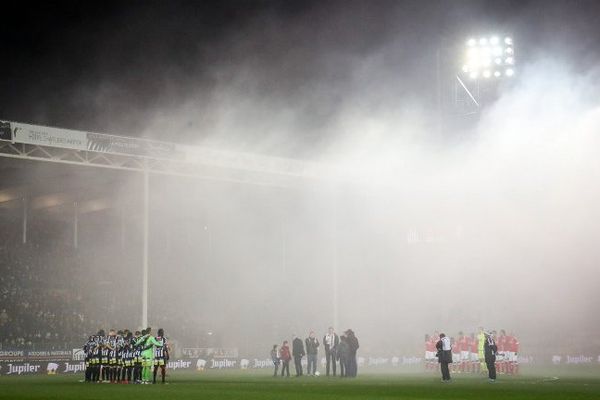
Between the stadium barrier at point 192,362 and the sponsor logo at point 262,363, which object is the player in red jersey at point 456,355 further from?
the sponsor logo at point 262,363

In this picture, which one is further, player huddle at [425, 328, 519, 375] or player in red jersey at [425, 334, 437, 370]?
player in red jersey at [425, 334, 437, 370]

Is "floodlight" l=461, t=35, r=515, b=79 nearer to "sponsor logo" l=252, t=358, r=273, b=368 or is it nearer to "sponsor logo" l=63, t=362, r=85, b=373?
"sponsor logo" l=252, t=358, r=273, b=368

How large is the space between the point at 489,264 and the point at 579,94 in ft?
57.9

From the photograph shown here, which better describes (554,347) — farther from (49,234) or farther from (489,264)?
(49,234)

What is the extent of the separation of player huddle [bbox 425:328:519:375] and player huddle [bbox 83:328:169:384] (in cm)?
1236

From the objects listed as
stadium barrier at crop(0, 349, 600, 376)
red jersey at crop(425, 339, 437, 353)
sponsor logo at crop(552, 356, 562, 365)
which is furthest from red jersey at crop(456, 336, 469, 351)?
sponsor logo at crop(552, 356, 562, 365)

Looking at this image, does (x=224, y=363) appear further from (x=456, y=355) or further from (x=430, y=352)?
(x=456, y=355)

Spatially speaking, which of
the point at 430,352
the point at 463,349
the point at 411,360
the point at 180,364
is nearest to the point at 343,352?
the point at 463,349

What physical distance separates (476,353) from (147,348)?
16373mm

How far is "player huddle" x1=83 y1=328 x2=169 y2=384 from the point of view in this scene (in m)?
23.6

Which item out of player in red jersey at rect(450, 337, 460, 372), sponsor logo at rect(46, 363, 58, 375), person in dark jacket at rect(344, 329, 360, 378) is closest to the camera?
person in dark jacket at rect(344, 329, 360, 378)

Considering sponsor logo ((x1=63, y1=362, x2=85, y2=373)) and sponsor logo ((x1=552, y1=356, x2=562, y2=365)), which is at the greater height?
sponsor logo ((x1=63, y1=362, x2=85, y2=373))

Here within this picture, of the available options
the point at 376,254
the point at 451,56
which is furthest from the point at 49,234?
the point at 451,56

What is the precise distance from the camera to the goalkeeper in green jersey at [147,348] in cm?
2355
